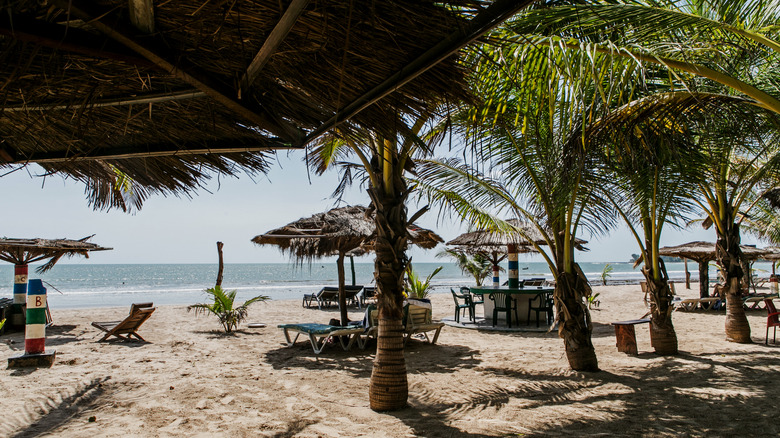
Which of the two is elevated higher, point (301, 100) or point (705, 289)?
point (301, 100)

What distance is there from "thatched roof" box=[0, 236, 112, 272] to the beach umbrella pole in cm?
366

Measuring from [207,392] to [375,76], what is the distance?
473cm

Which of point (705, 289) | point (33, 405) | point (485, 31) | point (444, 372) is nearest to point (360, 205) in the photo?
point (444, 372)

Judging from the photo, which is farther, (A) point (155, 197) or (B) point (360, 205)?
(B) point (360, 205)

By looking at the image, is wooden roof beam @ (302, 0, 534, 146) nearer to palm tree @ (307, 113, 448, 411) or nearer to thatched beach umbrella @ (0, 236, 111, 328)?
palm tree @ (307, 113, 448, 411)

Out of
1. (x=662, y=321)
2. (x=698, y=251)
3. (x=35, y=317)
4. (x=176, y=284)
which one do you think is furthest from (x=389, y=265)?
(x=176, y=284)

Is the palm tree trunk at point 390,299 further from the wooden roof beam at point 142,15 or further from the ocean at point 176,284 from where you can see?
the ocean at point 176,284

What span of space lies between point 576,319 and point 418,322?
3.42 meters

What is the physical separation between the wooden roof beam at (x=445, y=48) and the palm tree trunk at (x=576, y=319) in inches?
183

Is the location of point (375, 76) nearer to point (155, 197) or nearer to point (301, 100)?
point (301, 100)

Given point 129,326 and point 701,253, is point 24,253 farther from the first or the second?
point 701,253

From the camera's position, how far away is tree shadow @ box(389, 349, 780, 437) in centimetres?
412

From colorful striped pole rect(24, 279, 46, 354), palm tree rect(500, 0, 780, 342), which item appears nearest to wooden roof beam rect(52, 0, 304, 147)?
palm tree rect(500, 0, 780, 342)

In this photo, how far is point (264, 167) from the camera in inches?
127
